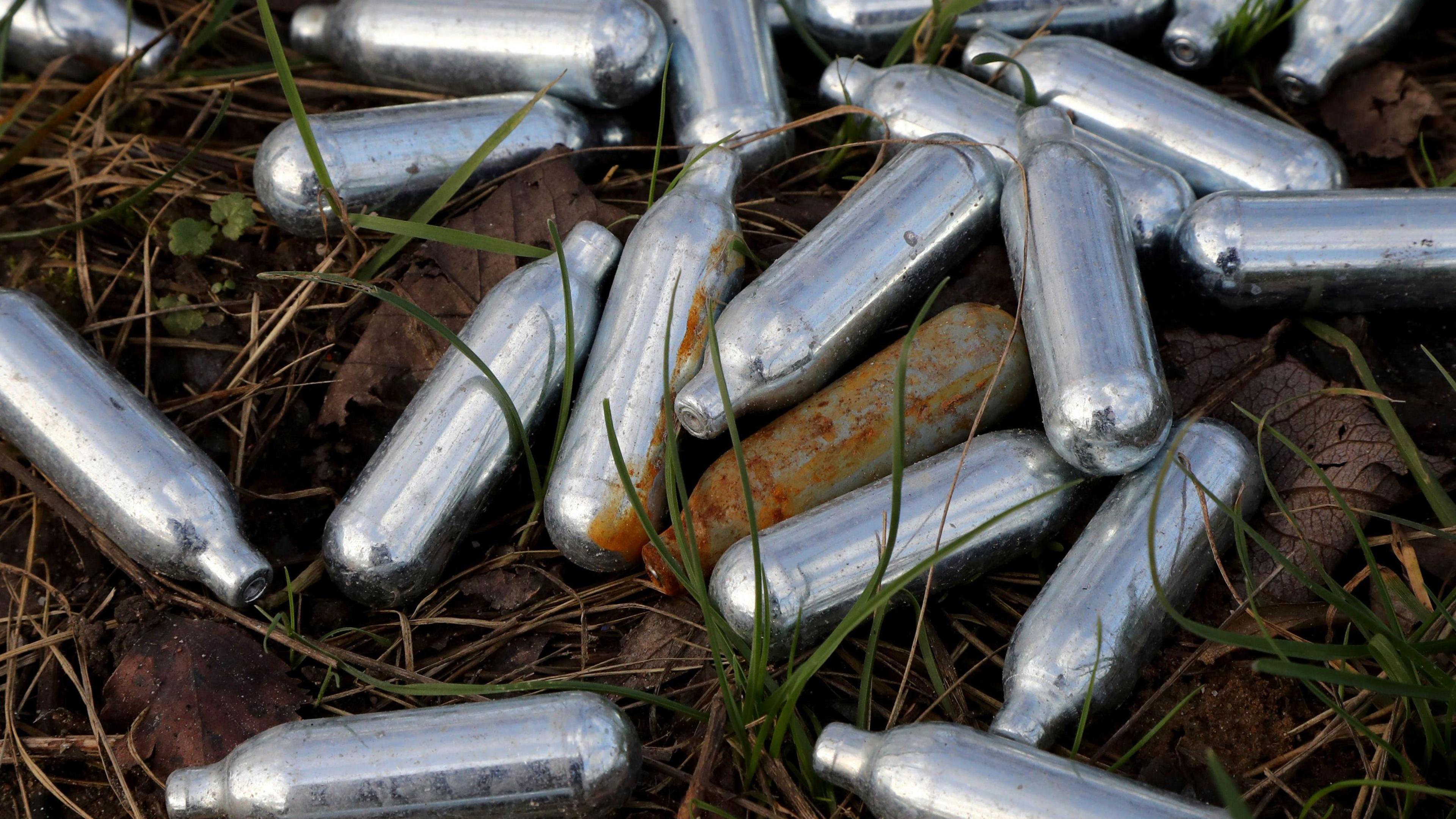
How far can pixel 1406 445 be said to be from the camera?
2.78 metres

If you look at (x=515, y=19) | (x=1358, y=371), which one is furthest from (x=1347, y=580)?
(x=515, y=19)

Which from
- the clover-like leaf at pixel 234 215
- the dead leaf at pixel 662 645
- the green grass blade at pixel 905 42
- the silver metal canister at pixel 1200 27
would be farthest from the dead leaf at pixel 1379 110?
the clover-like leaf at pixel 234 215

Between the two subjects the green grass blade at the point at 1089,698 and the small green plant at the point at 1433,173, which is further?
the small green plant at the point at 1433,173

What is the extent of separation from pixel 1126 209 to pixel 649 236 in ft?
4.39

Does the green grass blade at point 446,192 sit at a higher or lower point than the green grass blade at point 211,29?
lower

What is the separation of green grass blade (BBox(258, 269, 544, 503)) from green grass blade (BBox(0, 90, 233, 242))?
0.69m

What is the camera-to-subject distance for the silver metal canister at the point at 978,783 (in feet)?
7.15

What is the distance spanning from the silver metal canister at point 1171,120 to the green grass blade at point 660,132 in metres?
1.01

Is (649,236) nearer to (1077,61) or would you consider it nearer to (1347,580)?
(1077,61)

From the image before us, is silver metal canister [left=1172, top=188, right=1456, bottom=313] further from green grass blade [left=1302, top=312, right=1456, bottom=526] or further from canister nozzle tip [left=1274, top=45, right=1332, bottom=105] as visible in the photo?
canister nozzle tip [left=1274, top=45, right=1332, bottom=105]

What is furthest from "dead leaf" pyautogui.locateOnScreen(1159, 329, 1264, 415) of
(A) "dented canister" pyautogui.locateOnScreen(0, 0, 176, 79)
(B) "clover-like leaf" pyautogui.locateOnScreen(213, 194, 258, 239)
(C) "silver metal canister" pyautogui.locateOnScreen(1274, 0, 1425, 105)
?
(A) "dented canister" pyautogui.locateOnScreen(0, 0, 176, 79)

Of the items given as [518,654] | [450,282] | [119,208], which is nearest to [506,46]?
[450,282]

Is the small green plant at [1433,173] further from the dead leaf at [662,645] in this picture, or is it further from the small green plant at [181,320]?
the small green plant at [181,320]

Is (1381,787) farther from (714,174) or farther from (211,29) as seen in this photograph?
(211,29)
